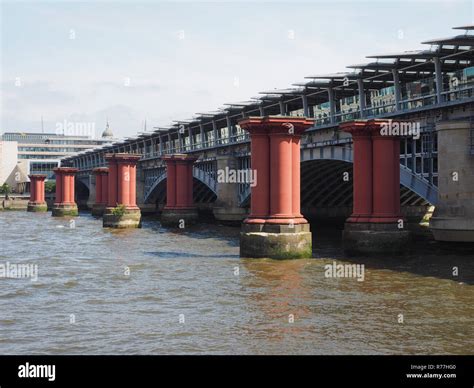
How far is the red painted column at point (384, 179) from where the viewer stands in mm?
33156

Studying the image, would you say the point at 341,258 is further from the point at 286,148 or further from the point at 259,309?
the point at 259,309

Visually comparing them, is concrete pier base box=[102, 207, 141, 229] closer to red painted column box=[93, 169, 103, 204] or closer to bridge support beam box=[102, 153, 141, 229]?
bridge support beam box=[102, 153, 141, 229]

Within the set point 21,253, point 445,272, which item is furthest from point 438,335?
point 21,253

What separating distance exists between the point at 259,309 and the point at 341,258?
13.5 metres

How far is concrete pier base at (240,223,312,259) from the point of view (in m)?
31.2

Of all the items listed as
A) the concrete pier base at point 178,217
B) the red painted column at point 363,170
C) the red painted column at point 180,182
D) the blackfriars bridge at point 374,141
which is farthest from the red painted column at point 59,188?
the red painted column at point 363,170

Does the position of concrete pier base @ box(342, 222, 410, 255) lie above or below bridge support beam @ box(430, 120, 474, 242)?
below

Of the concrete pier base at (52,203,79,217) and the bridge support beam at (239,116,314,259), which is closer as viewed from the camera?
the bridge support beam at (239,116,314,259)

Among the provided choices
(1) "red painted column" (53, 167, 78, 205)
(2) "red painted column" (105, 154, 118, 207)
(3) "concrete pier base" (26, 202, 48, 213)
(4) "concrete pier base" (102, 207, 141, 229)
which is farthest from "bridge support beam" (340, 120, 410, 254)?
(3) "concrete pier base" (26, 202, 48, 213)

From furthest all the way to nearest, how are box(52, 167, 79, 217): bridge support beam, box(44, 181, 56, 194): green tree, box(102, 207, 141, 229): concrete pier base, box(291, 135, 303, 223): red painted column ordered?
box(44, 181, 56, 194): green tree < box(52, 167, 79, 217): bridge support beam < box(102, 207, 141, 229): concrete pier base < box(291, 135, 303, 223): red painted column

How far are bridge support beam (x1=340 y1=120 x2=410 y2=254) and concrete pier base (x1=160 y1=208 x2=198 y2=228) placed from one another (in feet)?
100.0

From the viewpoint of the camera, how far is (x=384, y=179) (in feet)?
109

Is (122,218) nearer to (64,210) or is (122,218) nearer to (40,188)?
(64,210)

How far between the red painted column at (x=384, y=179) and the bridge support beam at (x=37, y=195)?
83.9m
